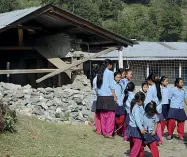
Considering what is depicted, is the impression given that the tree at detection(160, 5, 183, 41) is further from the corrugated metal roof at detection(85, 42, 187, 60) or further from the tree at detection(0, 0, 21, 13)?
the corrugated metal roof at detection(85, 42, 187, 60)

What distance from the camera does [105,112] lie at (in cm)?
917

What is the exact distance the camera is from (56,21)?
13.1m

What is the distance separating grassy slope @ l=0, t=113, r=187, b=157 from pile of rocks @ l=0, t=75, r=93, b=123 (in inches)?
41.4

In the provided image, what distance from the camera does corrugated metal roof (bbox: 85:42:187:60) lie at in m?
24.4

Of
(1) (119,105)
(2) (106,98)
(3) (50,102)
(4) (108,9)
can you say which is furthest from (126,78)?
(4) (108,9)

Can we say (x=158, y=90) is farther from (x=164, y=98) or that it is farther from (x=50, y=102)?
(x=50, y=102)

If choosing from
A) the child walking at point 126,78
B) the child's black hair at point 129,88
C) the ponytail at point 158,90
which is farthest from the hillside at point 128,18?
the child's black hair at point 129,88

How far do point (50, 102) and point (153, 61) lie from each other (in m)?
15.2

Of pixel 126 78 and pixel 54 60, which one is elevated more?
pixel 54 60

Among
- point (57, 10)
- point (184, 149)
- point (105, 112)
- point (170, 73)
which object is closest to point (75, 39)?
point (57, 10)

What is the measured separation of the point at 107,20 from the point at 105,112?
151 ft

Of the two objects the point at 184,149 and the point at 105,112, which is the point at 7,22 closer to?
the point at 105,112

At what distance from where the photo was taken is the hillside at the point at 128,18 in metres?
45.8

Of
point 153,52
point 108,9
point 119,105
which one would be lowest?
point 119,105
